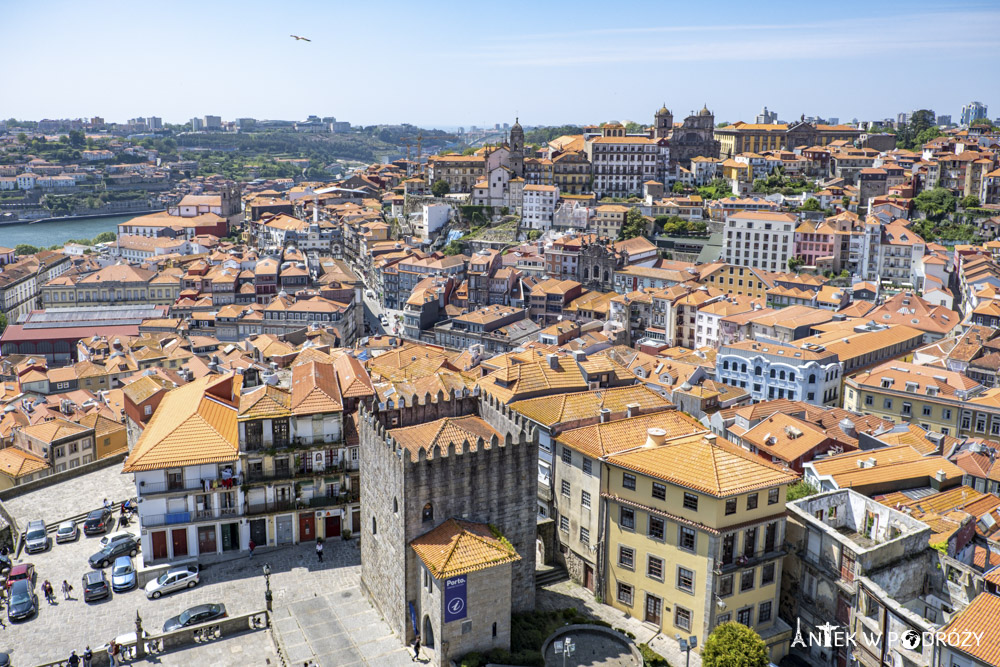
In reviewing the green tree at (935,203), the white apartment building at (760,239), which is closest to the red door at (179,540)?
the white apartment building at (760,239)

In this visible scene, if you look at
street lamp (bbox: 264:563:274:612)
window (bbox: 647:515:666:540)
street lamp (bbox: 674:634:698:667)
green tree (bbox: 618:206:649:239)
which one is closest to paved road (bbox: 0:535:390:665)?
street lamp (bbox: 264:563:274:612)

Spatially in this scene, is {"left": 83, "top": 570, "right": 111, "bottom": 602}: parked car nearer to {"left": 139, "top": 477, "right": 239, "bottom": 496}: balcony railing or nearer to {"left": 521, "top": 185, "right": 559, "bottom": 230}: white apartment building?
{"left": 139, "top": 477, "right": 239, "bottom": 496}: balcony railing

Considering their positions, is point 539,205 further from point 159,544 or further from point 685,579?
point 685,579

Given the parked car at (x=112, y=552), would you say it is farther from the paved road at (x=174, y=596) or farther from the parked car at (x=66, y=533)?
the parked car at (x=66, y=533)

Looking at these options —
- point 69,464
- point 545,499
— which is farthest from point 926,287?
point 69,464

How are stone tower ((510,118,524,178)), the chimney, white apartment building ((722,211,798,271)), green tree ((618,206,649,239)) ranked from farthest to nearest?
stone tower ((510,118,524,178)) < green tree ((618,206,649,239)) < white apartment building ((722,211,798,271)) < the chimney

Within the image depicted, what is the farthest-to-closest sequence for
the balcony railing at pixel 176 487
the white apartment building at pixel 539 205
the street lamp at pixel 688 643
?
the white apartment building at pixel 539 205 < the balcony railing at pixel 176 487 < the street lamp at pixel 688 643

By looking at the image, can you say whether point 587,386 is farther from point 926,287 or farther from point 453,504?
point 926,287
